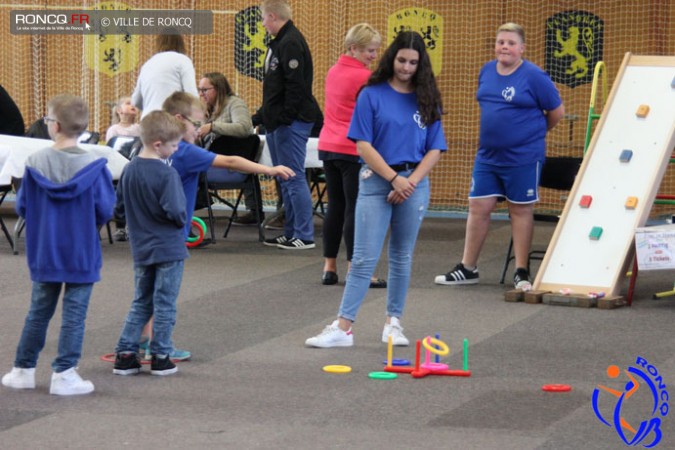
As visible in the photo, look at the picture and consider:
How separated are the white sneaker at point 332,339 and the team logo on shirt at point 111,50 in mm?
8338

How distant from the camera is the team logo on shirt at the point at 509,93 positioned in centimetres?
752

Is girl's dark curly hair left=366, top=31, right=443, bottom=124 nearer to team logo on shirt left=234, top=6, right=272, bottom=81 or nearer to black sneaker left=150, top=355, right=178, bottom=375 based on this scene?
black sneaker left=150, top=355, right=178, bottom=375

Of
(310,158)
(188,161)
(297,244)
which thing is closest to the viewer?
(188,161)

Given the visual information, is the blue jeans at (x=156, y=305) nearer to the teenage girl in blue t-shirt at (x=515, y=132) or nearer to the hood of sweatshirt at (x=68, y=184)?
the hood of sweatshirt at (x=68, y=184)

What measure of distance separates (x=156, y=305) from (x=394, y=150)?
1.34m

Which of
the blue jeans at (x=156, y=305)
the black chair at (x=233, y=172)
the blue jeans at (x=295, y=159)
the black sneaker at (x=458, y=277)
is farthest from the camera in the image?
the black chair at (x=233, y=172)

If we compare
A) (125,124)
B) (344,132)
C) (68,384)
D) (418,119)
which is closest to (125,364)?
(68,384)

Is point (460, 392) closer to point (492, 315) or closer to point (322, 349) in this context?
point (322, 349)

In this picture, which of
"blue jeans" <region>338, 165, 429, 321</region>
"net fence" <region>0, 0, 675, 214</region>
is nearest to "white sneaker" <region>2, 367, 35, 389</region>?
"blue jeans" <region>338, 165, 429, 321</region>

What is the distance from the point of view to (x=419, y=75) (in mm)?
5695

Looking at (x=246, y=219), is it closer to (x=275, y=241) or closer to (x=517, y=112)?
(x=275, y=241)

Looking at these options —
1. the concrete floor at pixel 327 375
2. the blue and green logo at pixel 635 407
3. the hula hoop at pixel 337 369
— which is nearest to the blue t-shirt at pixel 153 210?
the concrete floor at pixel 327 375

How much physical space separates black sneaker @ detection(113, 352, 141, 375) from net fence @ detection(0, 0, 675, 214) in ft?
24.9

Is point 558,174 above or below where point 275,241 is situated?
above
